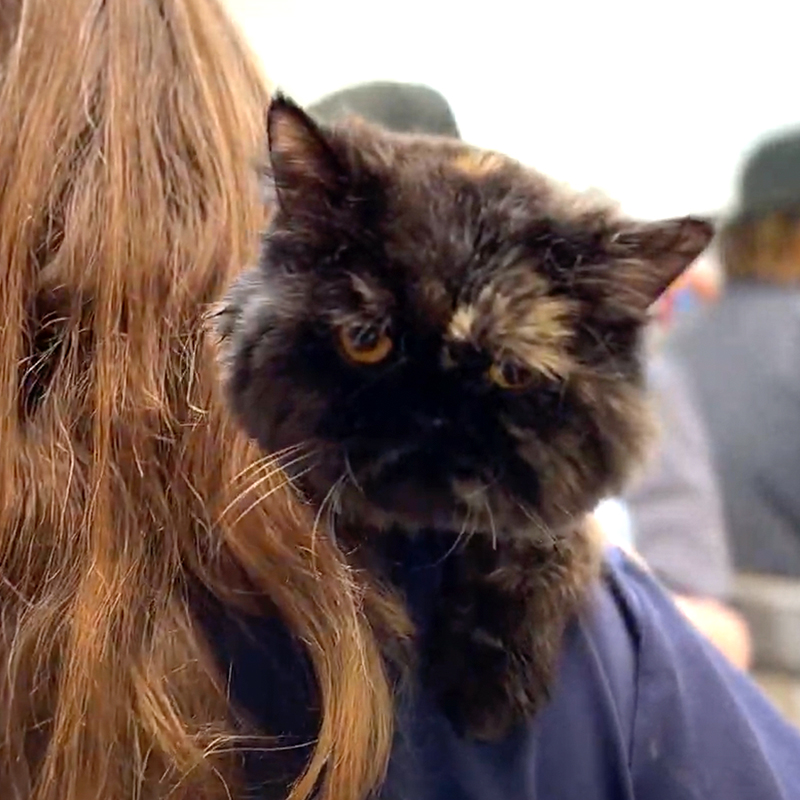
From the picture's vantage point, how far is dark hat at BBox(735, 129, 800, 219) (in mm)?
1868

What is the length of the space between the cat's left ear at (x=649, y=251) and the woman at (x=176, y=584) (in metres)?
0.17

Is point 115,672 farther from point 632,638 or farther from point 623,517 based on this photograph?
point 623,517

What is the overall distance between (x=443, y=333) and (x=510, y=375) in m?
0.04

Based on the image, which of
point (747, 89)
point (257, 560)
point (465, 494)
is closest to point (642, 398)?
point (465, 494)

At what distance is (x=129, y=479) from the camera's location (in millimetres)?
618

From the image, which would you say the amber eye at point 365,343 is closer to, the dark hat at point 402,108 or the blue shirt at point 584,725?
the blue shirt at point 584,725

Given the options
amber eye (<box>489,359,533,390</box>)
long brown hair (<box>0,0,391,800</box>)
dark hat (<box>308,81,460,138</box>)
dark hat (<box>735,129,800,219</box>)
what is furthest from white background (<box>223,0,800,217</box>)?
amber eye (<box>489,359,533,390</box>)

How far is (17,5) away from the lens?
674 millimetres

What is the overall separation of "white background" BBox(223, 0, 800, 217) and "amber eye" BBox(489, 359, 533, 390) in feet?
7.49

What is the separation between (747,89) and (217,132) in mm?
2450

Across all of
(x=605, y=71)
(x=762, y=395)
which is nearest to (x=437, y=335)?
(x=762, y=395)

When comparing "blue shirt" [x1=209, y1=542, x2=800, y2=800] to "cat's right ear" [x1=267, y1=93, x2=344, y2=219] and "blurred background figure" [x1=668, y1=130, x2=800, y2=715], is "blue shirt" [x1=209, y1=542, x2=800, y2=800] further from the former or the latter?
"blurred background figure" [x1=668, y1=130, x2=800, y2=715]

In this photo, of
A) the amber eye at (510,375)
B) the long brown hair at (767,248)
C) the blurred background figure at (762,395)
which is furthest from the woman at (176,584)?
the long brown hair at (767,248)

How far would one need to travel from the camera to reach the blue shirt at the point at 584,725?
0.60 meters
